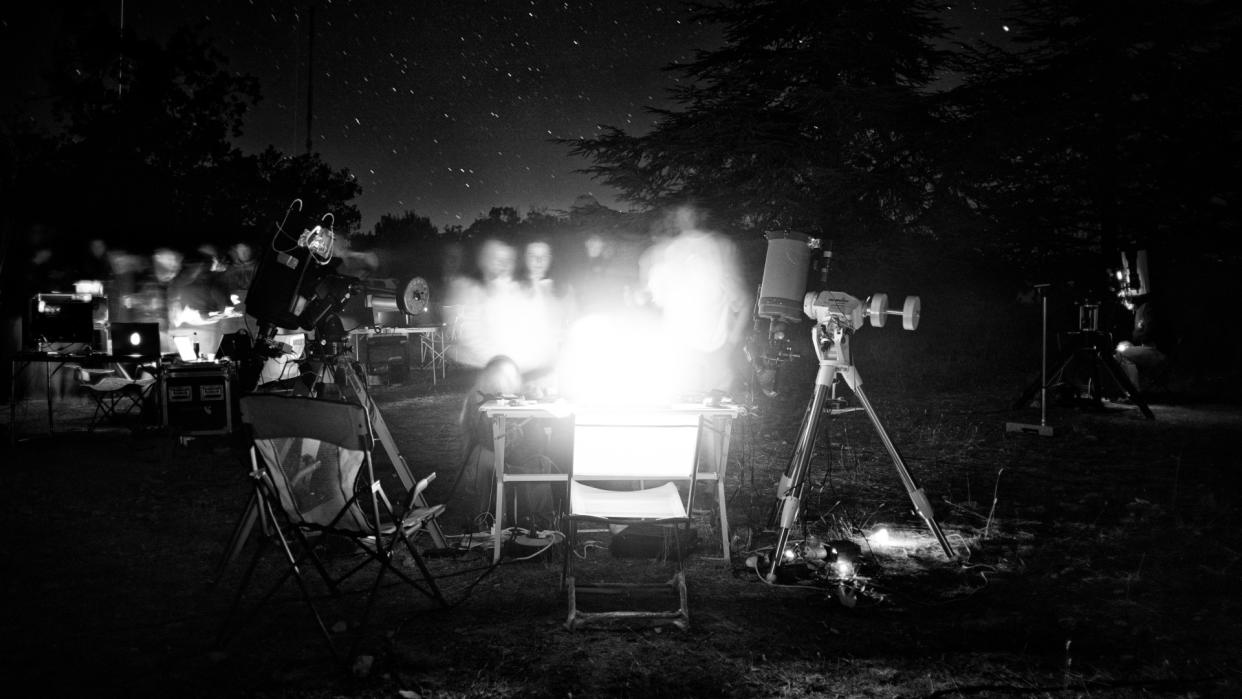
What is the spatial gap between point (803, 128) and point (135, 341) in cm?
1229

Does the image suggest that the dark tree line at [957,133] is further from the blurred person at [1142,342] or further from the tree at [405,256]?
the tree at [405,256]

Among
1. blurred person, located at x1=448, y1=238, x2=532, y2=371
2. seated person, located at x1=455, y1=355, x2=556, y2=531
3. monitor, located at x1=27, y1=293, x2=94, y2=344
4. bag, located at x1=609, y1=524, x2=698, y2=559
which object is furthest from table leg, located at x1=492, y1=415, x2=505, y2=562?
blurred person, located at x1=448, y1=238, x2=532, y2=371

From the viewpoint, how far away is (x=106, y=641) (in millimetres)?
3510

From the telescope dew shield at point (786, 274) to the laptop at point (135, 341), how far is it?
26.6 ft

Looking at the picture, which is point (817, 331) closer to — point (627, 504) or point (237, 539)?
point (627, 504)

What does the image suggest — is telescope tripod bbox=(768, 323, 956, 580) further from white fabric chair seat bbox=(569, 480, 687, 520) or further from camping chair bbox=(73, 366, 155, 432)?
camping chair bbox=(73, 366, 155, 432)

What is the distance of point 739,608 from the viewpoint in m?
3.94

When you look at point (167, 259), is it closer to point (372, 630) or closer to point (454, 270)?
point (454, 270)

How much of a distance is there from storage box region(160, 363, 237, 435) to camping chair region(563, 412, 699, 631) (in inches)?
234

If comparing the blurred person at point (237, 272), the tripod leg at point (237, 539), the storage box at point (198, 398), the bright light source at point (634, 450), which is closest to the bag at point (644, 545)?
the bright light source at point (634, 450)

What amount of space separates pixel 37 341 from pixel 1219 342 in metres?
20.1

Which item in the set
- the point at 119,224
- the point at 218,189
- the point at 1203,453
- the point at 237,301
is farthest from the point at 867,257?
the point at 218,189

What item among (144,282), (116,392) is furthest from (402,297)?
(144,282)

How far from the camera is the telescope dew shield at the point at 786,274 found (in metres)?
4.55
